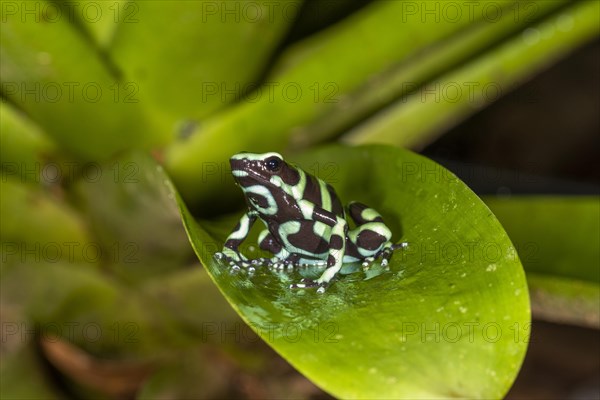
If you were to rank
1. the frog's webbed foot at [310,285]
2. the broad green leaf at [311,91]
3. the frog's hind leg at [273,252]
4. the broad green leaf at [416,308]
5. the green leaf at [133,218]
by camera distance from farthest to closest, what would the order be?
the broad green leaf at [311,91]
the green leaf at [133,218]
the frog's hind leg at [273,252]
the frog's webbed foot at [310,285]
the broad green leaf at [416,308]

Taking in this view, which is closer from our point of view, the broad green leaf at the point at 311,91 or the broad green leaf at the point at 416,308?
the broad green leaf at the point at 416,308

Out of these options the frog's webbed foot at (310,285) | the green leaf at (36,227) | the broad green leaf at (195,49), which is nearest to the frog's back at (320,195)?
the frog's webbed foot at (310,285)

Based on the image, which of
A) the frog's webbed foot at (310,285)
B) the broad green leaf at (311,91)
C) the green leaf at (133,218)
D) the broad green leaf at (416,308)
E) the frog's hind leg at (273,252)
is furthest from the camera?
the broad green leaf at (311,91)

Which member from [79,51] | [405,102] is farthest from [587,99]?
[79,51]

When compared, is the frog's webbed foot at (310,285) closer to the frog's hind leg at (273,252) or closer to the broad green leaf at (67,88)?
the frog's hind leg at (273,252)

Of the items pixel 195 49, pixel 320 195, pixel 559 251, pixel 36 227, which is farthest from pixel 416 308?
pixel 36 227
